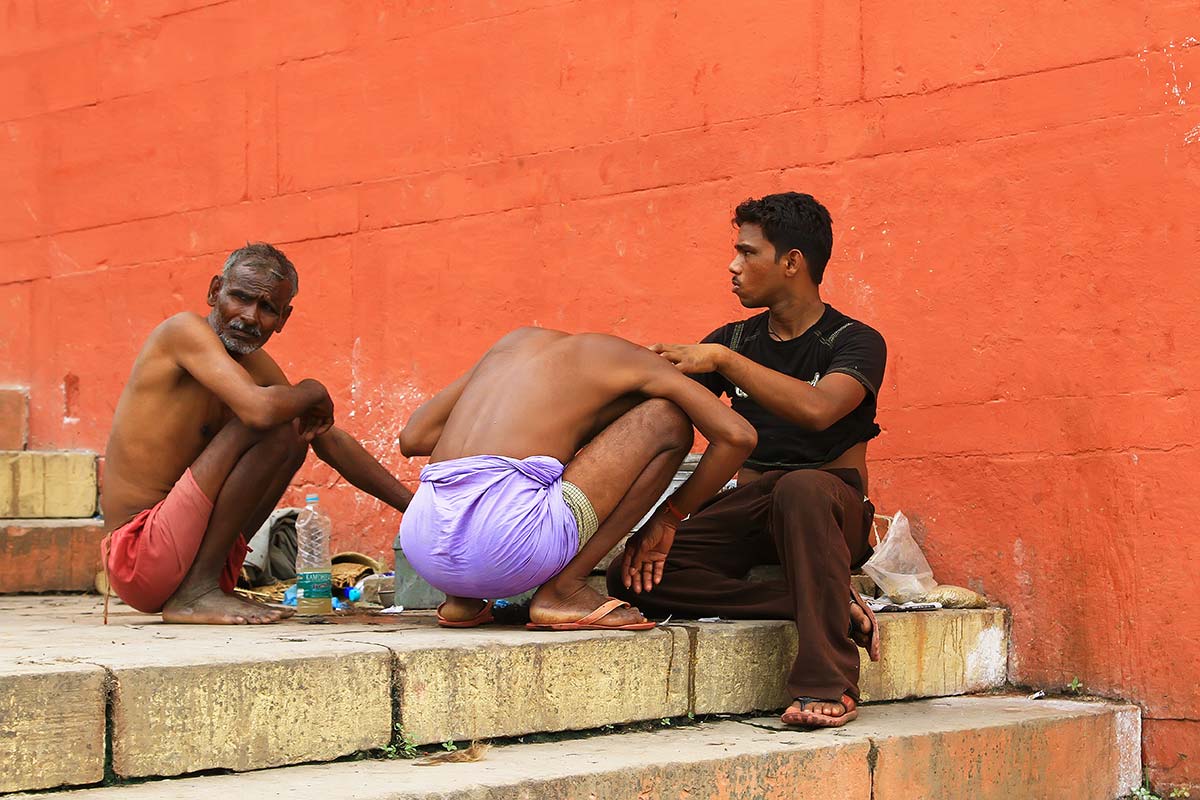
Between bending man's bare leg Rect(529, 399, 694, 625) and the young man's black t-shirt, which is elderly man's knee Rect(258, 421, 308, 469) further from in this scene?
the young man's black t-shirt

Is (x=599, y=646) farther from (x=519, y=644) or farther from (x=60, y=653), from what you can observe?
(x=60, y=653)

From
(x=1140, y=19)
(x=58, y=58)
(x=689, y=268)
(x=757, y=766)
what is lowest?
(x=757, y=766)

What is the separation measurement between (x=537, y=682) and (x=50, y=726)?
1.22 meters

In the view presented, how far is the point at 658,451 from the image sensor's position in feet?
13.9

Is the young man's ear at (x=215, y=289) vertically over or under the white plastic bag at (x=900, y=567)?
over

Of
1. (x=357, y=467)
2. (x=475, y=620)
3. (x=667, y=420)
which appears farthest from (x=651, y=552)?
(x=357, y=467)

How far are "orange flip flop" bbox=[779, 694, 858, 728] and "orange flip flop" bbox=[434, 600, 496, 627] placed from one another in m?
0.92

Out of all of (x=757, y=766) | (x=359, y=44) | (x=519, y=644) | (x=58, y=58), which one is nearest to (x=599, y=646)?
(x=519, y=644)

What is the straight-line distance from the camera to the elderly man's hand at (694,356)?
4418mm

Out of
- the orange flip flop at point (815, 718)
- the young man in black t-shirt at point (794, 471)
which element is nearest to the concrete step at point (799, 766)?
the orange flip flop at point (815, 718)

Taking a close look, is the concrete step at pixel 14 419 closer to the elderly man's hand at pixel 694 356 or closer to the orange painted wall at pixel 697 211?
the orange painted wall at pixel 697 211

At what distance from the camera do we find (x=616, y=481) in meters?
4.19

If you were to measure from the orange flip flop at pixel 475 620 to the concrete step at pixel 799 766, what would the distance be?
0.60 m

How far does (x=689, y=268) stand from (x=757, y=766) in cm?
257
